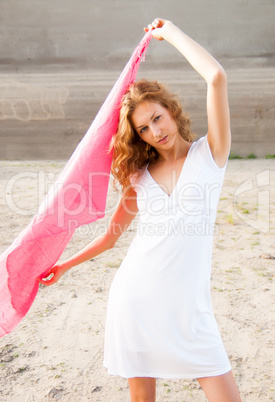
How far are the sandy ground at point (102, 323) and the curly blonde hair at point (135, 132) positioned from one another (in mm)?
1181

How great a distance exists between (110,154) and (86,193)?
0.17 meters

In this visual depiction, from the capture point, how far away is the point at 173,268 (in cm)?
168

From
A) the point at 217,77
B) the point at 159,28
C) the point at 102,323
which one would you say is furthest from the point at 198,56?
the point at 102,323

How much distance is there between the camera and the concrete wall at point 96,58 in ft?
33.0

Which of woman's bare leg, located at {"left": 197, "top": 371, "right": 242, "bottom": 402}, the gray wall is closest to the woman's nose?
woman's bare leg, located at {"left": 197, "top": 371, "right": 242, "bottom": 402}

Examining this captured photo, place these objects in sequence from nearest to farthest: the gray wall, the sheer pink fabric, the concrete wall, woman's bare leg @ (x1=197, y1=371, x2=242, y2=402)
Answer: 1. woman's bare leg @ (x1=197, y1=371, x2=242, y2=402)
2. the sheer pink fabric
3. the concrete wall
4. the gray wall

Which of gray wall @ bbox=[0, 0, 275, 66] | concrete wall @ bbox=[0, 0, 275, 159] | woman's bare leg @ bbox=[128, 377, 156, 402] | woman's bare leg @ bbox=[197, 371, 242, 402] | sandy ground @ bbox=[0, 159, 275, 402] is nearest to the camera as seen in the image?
woman's bare leg @ bbox=[197, 371, 242, 402]

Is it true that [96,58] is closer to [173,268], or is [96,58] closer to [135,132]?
[135,132]

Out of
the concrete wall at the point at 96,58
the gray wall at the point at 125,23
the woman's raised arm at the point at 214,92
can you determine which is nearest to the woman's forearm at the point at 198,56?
the woman's raised arm at the point at 214,92

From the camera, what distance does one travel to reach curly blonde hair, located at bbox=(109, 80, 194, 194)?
1781mm

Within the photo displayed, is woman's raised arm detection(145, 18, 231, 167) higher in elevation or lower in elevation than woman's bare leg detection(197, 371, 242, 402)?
higher

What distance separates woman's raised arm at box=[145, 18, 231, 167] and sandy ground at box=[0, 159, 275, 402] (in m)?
1.31

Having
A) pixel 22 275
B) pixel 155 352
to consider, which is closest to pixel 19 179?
pixel 22 275

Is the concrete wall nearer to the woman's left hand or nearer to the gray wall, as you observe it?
the gray wall
